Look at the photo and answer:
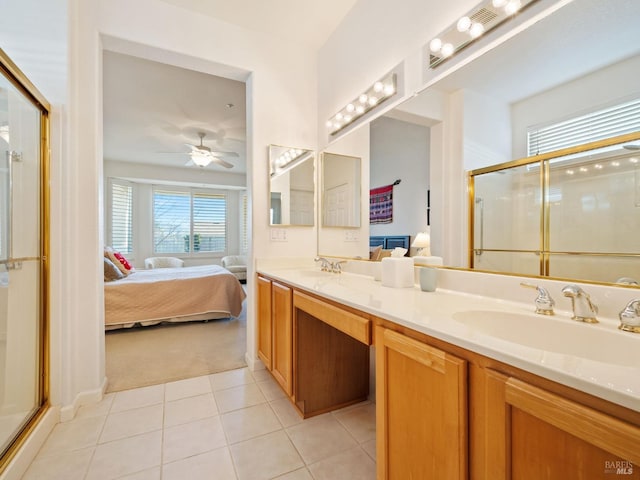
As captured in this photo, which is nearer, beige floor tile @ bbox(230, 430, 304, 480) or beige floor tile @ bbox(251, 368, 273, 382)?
beige floor tile @ bbox(230, 430, 304, 480)

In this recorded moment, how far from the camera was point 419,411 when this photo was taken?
0.84 m

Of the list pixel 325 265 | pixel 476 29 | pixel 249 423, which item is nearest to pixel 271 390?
pixel 249 423

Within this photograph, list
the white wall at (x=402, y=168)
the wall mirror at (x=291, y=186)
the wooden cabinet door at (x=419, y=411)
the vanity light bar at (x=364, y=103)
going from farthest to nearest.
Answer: the wall mirror at (x=291, y=186), the vanity light bar at (x=364, y=103), the white wall at (x=402, y=168), the wooden cabinet door at (x=419, y=411)

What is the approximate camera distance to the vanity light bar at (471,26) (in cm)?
120

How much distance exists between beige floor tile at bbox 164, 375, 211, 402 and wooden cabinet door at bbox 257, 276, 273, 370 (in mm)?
438

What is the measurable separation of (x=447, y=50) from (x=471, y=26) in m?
0.13

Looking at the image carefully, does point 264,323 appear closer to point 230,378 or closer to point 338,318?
point 230,378

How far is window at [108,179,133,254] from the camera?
568 centimetres

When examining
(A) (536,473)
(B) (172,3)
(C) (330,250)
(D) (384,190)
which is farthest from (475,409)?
(B) (172,3)

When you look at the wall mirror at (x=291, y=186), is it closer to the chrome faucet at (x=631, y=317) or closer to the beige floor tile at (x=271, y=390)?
the beige floor tile at (x=271, y=390)

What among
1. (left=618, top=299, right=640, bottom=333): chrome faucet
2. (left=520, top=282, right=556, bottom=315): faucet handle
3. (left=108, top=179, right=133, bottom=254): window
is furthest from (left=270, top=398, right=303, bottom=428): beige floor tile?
(left=108, top=179, right=133, bottom=254): window

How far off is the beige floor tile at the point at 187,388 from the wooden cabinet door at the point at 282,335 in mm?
578

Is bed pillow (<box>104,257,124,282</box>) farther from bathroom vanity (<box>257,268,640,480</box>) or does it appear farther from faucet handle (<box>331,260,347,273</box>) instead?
bathroom vanity (<box>257,268,640,480</box>)

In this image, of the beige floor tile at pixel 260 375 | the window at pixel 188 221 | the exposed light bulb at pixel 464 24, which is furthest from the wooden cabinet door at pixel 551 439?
the window at pixel 188 221
